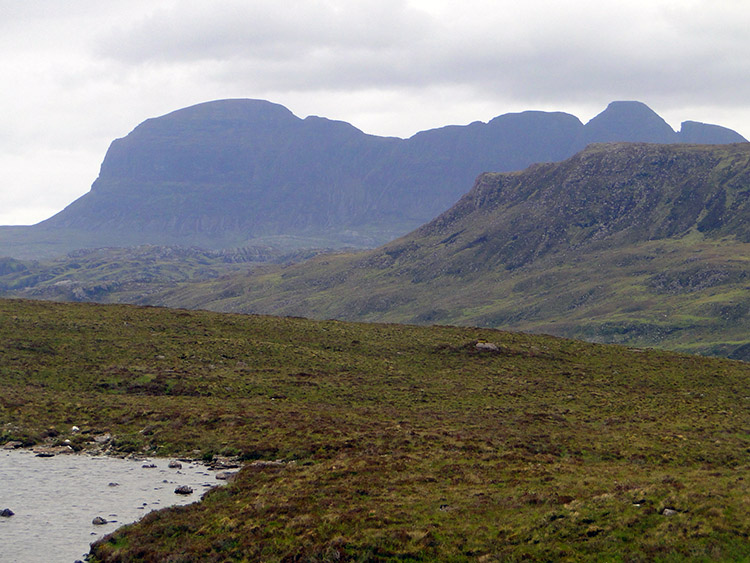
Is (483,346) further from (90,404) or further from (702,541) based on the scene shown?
(702,541)

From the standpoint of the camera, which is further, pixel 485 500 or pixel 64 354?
pixel 64 354

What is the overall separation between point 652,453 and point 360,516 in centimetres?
2457

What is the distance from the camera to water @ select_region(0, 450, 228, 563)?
3177 centimetres

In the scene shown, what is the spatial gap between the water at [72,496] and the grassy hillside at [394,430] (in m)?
2.16

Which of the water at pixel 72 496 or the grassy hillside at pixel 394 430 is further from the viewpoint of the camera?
the water at pixel 72 496

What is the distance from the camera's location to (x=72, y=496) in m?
38.2

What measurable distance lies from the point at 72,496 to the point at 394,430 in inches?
895

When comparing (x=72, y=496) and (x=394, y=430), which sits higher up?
(x=72, y=496)

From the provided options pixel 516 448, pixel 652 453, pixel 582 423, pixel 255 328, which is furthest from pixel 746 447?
pixel 255 328

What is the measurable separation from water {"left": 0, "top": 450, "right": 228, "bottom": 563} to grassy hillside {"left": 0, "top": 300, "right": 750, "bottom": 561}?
216 centimetres

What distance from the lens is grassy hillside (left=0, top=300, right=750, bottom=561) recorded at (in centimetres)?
2955

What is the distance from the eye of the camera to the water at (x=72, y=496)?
31.8 m

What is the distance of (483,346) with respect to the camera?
89.1 m

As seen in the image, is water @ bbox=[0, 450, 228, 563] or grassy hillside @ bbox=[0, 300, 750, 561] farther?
water @ bbox=[0, 450, 228, 563]
